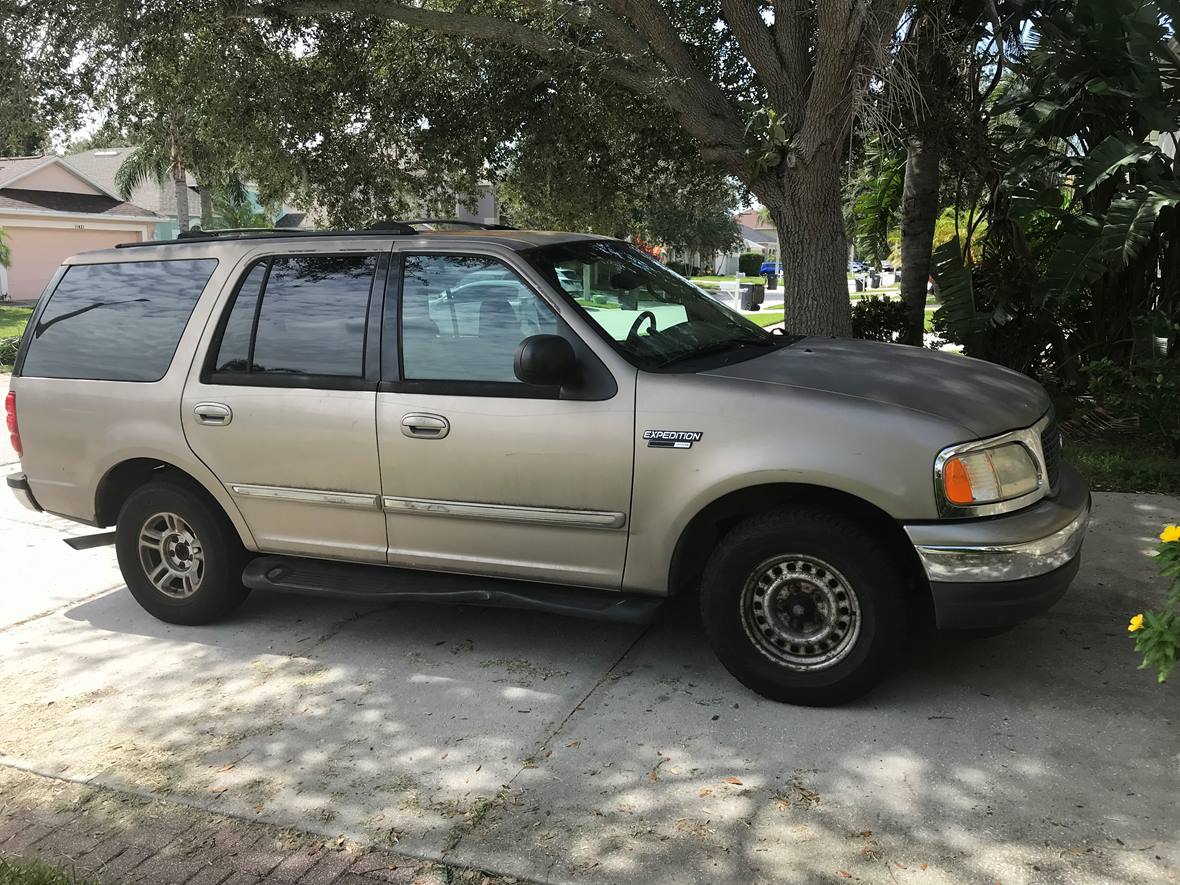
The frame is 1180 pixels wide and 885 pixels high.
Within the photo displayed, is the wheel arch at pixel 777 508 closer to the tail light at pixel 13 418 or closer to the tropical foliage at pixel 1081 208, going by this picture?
the tail light at pixel 13 418

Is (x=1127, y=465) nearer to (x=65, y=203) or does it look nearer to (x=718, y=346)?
(x=718, y=346)

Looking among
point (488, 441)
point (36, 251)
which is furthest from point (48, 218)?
point (488, 441)

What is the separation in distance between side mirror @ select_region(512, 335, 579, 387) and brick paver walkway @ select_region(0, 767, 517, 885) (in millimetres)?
1860

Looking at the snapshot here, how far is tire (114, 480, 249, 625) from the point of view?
5418mm

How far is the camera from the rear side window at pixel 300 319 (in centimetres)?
501

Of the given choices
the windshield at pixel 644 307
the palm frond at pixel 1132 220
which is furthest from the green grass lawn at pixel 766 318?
the windshield at pixel 644 307

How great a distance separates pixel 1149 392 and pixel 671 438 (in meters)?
5.21

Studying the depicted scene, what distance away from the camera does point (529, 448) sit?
4.54m

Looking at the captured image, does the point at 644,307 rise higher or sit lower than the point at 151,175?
lower

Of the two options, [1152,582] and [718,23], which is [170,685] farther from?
[718,23]

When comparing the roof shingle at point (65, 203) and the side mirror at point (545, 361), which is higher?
the roof shingle at point (65, 203)

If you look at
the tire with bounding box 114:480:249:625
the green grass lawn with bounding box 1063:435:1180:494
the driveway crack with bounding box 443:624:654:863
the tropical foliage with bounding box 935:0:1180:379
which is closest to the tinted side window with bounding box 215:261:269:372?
the tire with bounding box 114:480:249:625

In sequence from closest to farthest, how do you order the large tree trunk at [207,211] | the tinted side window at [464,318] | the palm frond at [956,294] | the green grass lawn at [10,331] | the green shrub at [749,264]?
the tinted side window at [464,318]
the palm frond at [956,294]
the green grass lawn at [10,331]
the large tree trunk at [207,211]
the green shrub at [749,264]

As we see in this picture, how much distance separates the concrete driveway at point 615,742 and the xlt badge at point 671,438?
42.8 inches
